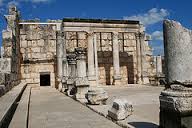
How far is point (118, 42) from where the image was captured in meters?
29.5

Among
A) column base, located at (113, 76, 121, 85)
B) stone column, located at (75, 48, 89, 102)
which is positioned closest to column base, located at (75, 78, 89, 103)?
stone column, located at (75, 48, 89, 102)

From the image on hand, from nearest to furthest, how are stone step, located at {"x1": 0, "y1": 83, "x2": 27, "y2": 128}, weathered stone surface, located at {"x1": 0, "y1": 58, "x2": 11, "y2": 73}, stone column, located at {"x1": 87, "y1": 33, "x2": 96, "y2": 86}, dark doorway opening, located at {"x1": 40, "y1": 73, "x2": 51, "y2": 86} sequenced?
1. stone step, located at {"x1": 0, "y1": 83, "x2": 27, "y2": 128}
2. weathered stone surface, located at {"x1": 0, "y1": 58, "x2": 11, "y2": 73}
3. stone column, located at {"x1": 87, "y1": 33, "x2": 96, "y2": 86}
4. dark doorway opening, located at {"x1": 40, "y1": 73, "x2": 51, "y2": 86}

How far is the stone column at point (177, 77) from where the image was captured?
4.90 m

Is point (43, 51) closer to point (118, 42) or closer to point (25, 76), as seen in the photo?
point (25, 76)

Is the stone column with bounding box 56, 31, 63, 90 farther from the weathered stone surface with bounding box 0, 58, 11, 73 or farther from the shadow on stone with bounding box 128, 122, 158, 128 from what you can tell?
the shadow on stone with bounding box 128, 122, 158, 128

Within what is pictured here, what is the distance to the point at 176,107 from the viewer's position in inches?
194

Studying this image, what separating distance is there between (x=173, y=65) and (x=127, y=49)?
983 inches

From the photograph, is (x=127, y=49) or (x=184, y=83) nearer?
(x=184, y=83)

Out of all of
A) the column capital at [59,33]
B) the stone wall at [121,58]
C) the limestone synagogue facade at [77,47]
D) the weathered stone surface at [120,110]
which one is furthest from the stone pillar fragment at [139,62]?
the weathered stone surface at [120,110]

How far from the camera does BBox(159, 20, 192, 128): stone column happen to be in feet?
16.1

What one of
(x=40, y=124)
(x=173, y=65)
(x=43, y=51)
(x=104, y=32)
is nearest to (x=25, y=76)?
(x=43, y=51)

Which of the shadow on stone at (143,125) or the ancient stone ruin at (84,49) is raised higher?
the ancient stone ruin at (84,49)

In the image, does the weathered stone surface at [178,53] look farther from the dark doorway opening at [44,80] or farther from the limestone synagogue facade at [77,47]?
the dark doorway opening at [44,80]

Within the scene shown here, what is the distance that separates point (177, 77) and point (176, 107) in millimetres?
614
